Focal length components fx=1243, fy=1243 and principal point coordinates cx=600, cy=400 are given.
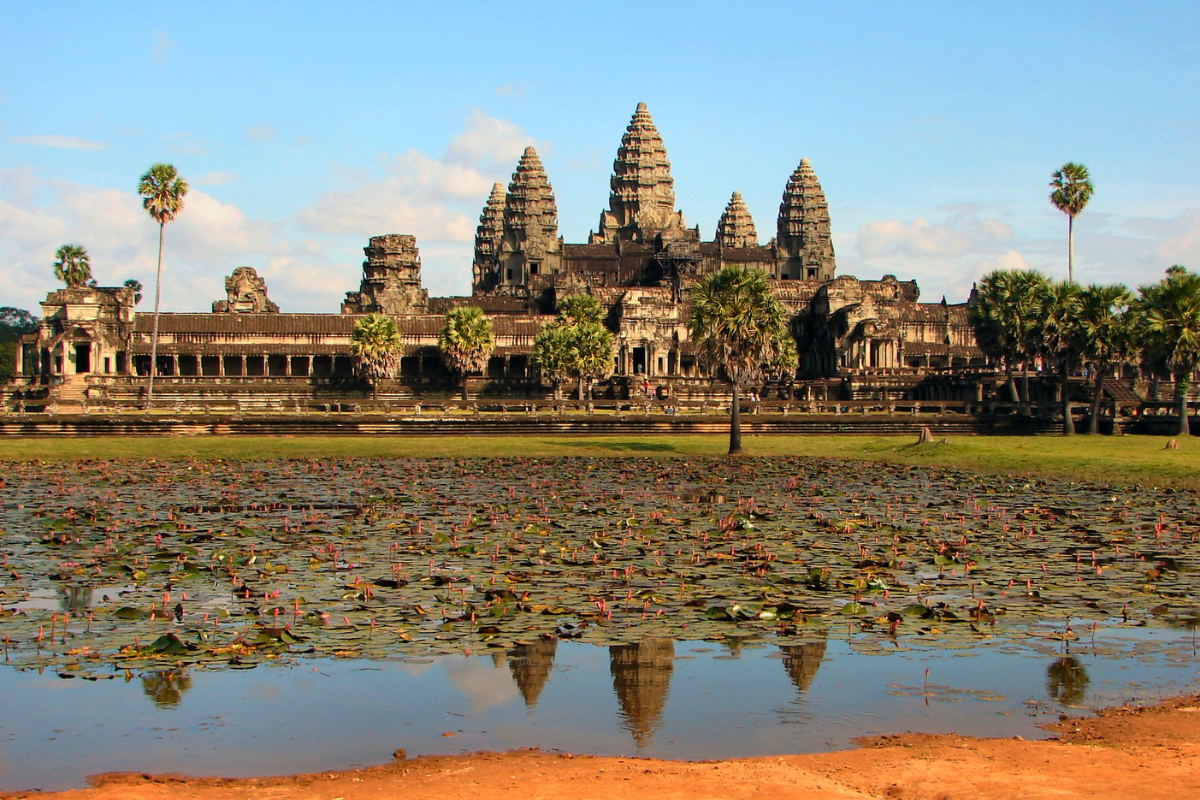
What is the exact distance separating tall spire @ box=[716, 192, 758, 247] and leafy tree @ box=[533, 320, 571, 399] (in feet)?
203

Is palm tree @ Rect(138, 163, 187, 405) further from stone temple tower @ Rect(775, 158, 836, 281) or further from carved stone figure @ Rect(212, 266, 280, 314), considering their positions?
stone temple tower @ Rect(775, 158, 836, 281)

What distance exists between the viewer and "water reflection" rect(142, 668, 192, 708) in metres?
10.8

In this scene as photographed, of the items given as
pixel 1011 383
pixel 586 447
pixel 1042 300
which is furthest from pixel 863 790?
pixel 1011 383

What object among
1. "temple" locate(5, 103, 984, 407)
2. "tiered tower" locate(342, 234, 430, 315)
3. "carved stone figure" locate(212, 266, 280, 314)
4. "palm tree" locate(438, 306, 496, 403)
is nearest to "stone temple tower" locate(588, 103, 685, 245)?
"temple" locate(5, 103, 984, 407)

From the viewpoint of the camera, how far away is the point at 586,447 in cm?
4553

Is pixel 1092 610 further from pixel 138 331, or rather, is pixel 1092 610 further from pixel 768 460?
pixel 138 331

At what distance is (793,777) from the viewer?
29.2ft

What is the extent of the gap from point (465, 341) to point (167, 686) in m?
74.1

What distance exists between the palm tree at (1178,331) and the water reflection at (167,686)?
4521 cm

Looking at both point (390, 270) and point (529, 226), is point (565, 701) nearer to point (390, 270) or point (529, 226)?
point (390, 270)

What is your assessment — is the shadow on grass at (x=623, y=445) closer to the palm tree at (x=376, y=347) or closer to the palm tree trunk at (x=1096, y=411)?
the palm tree trunk at (x=1096, y=411)

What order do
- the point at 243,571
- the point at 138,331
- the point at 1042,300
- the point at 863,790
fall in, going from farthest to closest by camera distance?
the point at 138,331
the point at 1042,300
the point at 243,571
the point at 863,790

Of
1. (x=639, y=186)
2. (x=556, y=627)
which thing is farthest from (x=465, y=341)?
(x=556, y=627)

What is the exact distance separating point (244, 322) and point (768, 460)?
6351 cm
